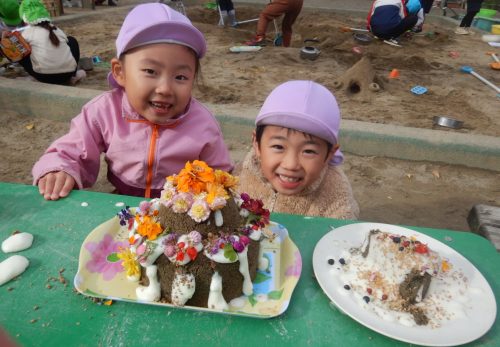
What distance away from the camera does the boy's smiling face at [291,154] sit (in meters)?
1.65

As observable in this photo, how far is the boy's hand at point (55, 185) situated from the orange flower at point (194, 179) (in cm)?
69

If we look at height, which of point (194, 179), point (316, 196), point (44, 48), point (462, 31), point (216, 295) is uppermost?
point (194, 179)

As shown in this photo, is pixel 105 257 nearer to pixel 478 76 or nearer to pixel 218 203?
pixel 218 203

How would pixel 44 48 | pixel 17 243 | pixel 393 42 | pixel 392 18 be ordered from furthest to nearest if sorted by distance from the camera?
pixel 393 42 → pixel 392 18 → pixel 44 48 → pixel 17 243

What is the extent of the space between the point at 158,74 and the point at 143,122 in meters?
0.38

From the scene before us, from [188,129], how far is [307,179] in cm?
72

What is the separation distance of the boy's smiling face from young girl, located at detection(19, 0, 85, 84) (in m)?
4.27

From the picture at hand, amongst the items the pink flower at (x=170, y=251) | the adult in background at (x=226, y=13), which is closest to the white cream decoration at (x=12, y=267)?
the pink flower at (x=170, y=251)

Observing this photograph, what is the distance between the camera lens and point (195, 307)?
106cm

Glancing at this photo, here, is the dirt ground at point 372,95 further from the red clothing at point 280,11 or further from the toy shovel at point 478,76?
the red clothing at point 280,11

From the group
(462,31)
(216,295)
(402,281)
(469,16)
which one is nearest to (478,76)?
(462,31)

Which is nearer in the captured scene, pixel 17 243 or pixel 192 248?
pixel 192 248

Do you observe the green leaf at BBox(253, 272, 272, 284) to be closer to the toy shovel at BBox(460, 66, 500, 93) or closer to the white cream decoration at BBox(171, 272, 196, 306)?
the white cream decoration at BBox(171, 272, 196, 306)

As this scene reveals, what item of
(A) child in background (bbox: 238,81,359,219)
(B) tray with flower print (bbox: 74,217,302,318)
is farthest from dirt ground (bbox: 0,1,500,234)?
(B) tray with flower print (bbox: 74,217,302,318)
